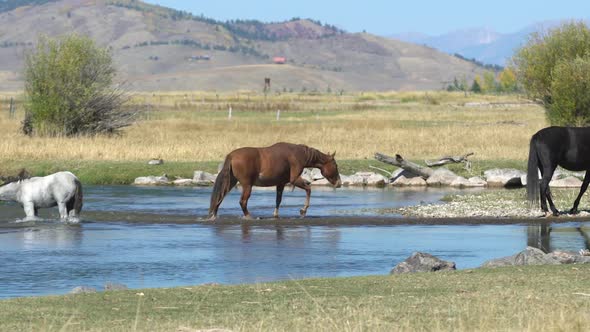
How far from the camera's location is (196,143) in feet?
125

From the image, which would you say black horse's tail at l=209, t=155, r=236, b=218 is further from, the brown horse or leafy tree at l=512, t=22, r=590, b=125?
leafy tree at l=512, t=22, r=590, b=125

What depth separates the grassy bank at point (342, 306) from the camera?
966 cm

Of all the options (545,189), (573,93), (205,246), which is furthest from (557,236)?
(573,93)

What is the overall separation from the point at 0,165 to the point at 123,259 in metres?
16.4

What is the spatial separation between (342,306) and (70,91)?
3194 centimetres

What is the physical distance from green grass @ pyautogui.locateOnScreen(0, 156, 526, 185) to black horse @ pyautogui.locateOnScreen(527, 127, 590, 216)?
8662 mm

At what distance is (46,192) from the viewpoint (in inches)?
804

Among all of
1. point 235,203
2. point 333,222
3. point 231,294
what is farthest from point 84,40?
point 231,294

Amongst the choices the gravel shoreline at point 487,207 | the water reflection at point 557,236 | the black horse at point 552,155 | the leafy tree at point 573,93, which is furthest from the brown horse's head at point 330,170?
the leafy tree at point 573,93

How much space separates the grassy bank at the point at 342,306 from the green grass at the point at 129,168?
18275 mm

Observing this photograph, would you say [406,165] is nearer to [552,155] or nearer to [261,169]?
[552,155]

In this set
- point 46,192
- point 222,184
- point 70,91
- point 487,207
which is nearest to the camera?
point 46,192

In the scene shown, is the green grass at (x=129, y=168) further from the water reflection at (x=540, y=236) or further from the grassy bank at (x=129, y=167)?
the water reflection at (x=540, y=236)

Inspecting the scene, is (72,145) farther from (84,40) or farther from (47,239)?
(47,239)
